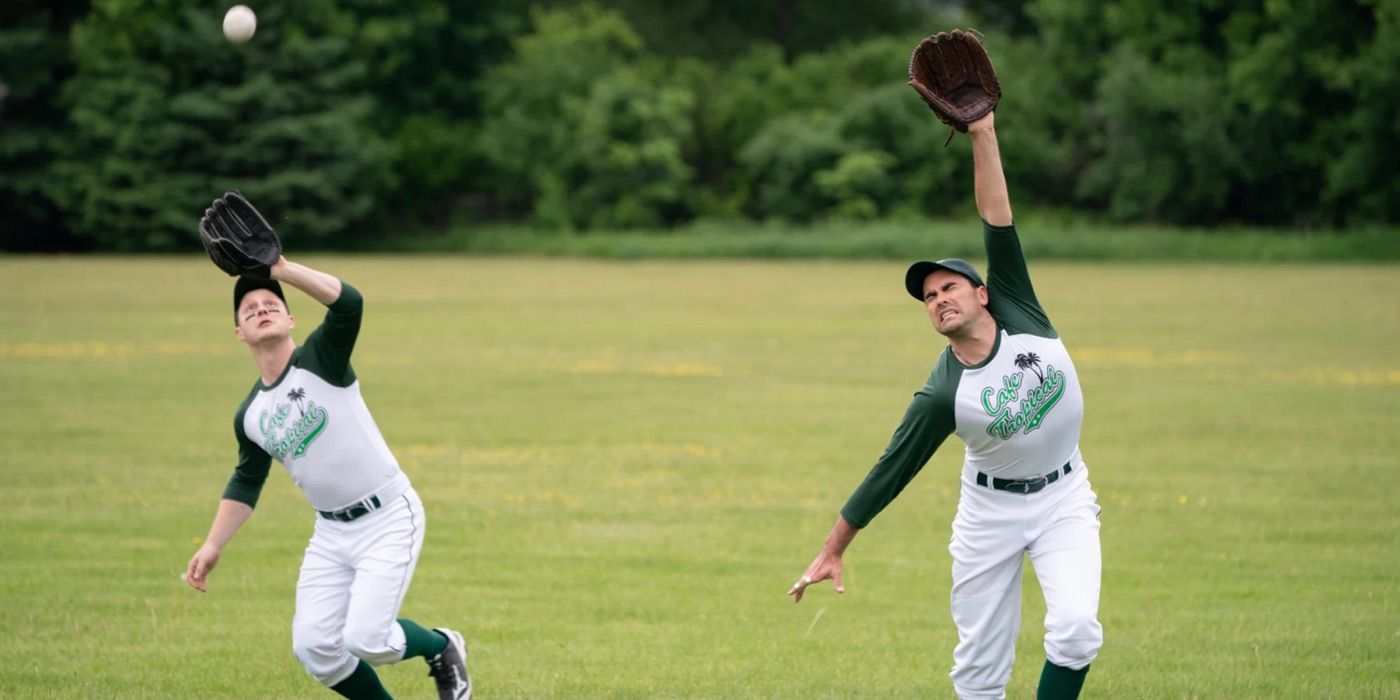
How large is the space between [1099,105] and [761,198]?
48.0 ft

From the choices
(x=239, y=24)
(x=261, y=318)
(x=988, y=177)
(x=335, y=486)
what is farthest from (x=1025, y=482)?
(x=239, y=24)

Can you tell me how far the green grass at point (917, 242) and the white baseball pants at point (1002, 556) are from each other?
48805 millimetres

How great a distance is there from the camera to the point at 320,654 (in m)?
7.10

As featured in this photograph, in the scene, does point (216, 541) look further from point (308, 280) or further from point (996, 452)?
point (996, 452)

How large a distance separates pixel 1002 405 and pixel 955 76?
1512 mm

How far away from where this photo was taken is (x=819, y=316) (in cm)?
3581

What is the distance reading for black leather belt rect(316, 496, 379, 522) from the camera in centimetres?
729

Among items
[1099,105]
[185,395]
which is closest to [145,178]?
[1099,105]

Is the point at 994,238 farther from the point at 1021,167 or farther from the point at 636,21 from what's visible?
the point at 636,21

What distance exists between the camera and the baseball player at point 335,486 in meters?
7.08

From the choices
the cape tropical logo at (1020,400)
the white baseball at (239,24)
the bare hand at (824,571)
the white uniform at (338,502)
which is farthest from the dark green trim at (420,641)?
the white baseball at (239,24)

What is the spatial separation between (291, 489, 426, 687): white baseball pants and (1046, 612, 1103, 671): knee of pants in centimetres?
278

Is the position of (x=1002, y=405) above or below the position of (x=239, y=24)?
above

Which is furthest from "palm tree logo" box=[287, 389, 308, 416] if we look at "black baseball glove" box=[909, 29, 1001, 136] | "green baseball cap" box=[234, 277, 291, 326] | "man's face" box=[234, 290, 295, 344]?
"black baseball glove" box=[909, 29, 1001, 136]
